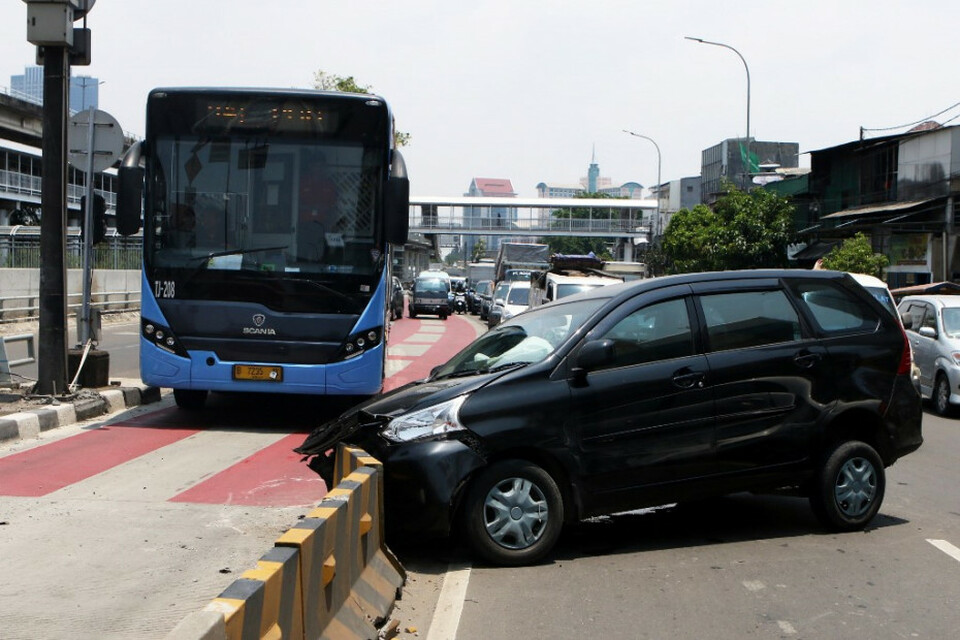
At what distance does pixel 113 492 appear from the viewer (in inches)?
308

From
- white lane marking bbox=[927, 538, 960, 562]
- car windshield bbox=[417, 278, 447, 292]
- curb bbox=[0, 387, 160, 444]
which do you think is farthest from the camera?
car windshield bbox=[417, 278, 447, 292]

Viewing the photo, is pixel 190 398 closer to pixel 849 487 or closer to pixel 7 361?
pixel 7 361

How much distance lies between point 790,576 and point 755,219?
117ft

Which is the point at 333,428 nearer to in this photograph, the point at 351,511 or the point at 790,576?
the point at 351,511

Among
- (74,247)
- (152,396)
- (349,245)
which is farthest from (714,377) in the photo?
(74,247)

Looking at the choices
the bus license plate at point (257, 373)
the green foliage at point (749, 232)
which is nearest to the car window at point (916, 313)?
the bus license plate at point (257, 373)

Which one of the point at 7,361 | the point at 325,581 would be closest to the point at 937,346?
the point at 7,361

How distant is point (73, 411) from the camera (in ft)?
36.5

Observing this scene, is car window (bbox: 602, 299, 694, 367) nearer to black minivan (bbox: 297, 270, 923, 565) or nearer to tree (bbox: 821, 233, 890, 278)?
black minivan (bbox: 297, 270, 923, 565)

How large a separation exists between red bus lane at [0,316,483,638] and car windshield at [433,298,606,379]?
5.23 feet

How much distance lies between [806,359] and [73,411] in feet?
25.7

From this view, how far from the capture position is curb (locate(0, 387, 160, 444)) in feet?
32.7

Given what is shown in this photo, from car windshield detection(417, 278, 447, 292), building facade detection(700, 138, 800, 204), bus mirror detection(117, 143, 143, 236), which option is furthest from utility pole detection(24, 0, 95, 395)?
building facade detection(700, 138, 800, 204)

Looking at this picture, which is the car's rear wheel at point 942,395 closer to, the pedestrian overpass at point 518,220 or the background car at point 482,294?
the background car at point 482,294
